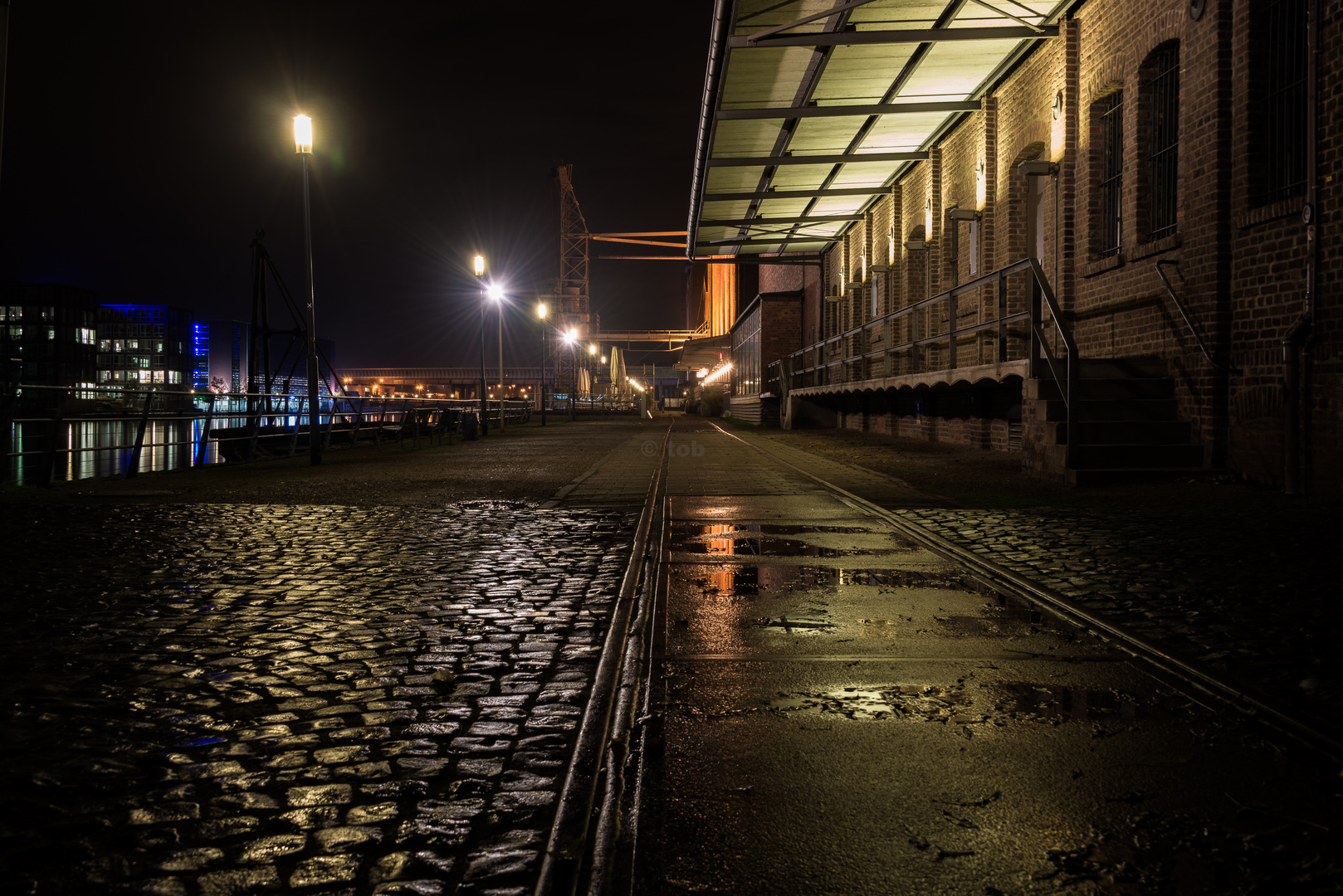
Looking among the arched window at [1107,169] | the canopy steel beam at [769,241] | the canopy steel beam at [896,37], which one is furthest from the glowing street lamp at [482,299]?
the arched window at [1107,169]

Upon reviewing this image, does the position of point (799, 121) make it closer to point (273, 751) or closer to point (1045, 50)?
point (1045, 50)

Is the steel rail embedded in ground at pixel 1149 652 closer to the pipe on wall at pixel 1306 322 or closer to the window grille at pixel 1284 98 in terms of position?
the pipe on wall at pixel 1306 322

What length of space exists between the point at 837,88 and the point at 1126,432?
384 inches

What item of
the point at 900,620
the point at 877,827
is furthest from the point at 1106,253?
the point at 877,827

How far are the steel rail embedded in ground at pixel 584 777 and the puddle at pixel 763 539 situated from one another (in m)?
2.07

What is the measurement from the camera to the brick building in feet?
30.8

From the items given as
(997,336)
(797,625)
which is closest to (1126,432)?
(997,336)

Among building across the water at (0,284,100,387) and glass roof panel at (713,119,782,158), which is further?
building across the water at (0,284,100,387)

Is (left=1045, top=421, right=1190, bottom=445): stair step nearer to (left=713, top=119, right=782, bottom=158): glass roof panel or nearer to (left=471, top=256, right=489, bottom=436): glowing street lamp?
(left=713, top=119, right=782, bottom=158): glass roof panel

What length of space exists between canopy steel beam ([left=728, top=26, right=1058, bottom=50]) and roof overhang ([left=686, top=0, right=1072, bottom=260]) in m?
0.02

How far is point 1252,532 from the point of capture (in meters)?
7.10

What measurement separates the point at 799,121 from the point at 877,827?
1824cm

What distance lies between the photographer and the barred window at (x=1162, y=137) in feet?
38.4

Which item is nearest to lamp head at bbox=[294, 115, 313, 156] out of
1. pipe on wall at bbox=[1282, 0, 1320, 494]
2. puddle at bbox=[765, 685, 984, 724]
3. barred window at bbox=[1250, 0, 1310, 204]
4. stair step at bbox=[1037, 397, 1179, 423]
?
stair step at bbox=[1037, 397, 1179, 423]
